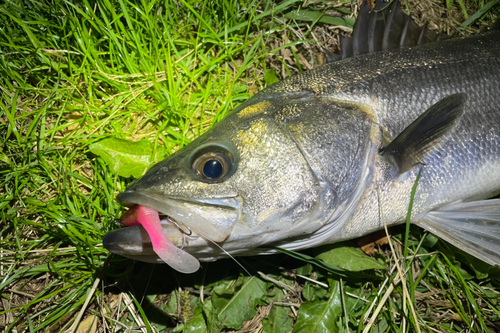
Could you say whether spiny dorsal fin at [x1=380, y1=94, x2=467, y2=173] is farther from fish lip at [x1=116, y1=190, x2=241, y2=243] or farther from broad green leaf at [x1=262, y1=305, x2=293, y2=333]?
broad green leaf at [x1=262, y1=305, x2=293, y2=333]

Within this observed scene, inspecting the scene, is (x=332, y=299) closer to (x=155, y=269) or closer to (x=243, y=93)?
(x=155, y=269)

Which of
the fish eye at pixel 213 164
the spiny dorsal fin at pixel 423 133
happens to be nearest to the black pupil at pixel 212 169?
the fish eye at pixel 213 164

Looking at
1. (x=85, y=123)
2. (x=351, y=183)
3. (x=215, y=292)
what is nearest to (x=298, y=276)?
(x=215, y=292)

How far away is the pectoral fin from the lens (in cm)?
223

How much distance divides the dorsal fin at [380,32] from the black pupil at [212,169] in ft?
4.12

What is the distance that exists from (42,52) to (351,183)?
8.32 ft

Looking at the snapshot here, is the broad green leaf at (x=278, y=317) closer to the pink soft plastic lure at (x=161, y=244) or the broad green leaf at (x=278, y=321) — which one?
the broad green leaf at (x=278, y=321)

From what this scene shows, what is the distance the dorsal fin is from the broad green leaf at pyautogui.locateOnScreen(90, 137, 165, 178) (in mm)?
1500

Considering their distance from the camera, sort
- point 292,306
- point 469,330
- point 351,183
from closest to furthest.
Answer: point 351,183 → point 469,330 → point 292,306

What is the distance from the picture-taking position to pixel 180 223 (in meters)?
1.66

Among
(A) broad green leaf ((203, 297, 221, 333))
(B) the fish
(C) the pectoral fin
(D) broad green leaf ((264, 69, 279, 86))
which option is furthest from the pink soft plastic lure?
(D) broad green leaf ((264, 69, 279, 86))

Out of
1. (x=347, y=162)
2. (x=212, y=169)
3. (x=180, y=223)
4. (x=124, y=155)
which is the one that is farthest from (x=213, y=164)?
(x=124, y=155)

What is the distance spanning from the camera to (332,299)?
2.41m

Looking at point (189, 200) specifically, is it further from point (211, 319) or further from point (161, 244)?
point (211, 319)
